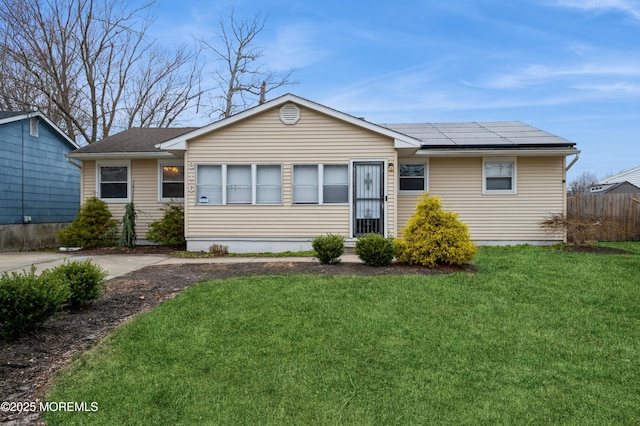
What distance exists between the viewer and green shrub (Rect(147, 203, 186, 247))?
11883 millimetres

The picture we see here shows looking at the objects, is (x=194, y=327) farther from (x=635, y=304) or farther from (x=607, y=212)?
(x=607, y=212)

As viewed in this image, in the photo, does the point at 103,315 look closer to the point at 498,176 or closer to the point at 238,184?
the point at 238,184

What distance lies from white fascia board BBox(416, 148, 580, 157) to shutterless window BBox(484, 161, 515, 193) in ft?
1.44

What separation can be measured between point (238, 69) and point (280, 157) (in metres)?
15.9

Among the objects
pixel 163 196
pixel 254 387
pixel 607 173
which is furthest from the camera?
pixel 607 173

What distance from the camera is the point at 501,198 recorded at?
11906 millimetres

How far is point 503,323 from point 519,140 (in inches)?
350

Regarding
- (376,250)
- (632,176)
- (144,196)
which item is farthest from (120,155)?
(632,176)

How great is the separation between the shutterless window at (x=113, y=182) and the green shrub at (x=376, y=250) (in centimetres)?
908

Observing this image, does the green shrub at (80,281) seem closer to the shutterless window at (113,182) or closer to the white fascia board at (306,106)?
the white fascia board at (306,106)

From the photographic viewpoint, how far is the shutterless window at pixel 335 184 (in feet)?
35.5

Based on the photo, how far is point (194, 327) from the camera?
4.48 meters

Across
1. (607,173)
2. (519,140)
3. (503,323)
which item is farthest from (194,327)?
(607,173)

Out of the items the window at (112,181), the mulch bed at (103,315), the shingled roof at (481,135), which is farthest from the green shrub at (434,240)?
the window at (112,181)
